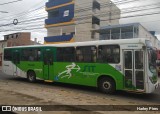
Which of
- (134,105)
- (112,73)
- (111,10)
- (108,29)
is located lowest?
(134,105)

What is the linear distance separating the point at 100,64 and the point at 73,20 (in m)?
26.3

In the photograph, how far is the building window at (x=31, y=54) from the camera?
1677cm

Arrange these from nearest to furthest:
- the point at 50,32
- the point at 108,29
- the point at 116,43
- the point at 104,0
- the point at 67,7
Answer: the point at 116,43, the point at 108,29, the point at 67,7, the point at 50,32, the point at 104,0

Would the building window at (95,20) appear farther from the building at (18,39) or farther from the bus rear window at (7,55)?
the building at (18,39)

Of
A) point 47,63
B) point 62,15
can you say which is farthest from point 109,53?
point 62,15

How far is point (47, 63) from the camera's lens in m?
16.0

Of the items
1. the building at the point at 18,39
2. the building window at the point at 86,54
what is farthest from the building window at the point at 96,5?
the building window at the point at 86,54

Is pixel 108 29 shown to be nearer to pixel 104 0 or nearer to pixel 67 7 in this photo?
pixel 67 7

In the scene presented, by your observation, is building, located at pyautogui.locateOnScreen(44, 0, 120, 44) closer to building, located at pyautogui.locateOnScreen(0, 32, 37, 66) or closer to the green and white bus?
the green and white bus

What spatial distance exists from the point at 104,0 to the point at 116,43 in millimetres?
35519

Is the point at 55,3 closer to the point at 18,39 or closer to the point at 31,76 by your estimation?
the point at 18,39

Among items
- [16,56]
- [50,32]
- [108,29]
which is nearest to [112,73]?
[16,56]

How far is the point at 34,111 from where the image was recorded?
8.01 m

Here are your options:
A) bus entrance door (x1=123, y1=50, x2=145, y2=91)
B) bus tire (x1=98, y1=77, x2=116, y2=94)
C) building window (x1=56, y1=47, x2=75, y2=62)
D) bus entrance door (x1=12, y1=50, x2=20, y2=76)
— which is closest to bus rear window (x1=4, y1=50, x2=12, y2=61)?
A: bus entrance door (x1=12, y1=50, x2=20, y2=76)
